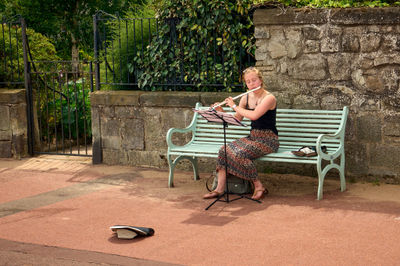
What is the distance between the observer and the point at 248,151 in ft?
21.0

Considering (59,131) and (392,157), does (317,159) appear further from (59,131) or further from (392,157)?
(59,131)

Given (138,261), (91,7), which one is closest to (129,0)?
(91,7)

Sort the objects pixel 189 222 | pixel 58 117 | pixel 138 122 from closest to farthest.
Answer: pixel 189 222 → pixel 138 122 → pixel 58 117

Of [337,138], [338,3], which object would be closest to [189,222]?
[337,138]

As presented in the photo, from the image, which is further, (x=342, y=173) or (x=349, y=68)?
(x=349, y=68)

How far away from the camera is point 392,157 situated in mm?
6734

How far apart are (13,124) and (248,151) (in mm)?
4538

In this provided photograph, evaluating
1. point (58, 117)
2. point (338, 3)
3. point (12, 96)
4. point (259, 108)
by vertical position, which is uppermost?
point (338, 3)

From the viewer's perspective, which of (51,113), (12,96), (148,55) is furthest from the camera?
(51,113)

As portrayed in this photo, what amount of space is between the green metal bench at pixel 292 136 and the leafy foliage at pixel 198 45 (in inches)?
30.5

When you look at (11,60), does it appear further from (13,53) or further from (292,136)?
(292,136)

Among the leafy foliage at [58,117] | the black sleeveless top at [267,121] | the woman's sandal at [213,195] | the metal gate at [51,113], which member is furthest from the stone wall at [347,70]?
the leafy foliage at [58,117]

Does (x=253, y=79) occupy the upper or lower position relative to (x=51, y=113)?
upper

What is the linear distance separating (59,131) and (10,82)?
1.56 metres
